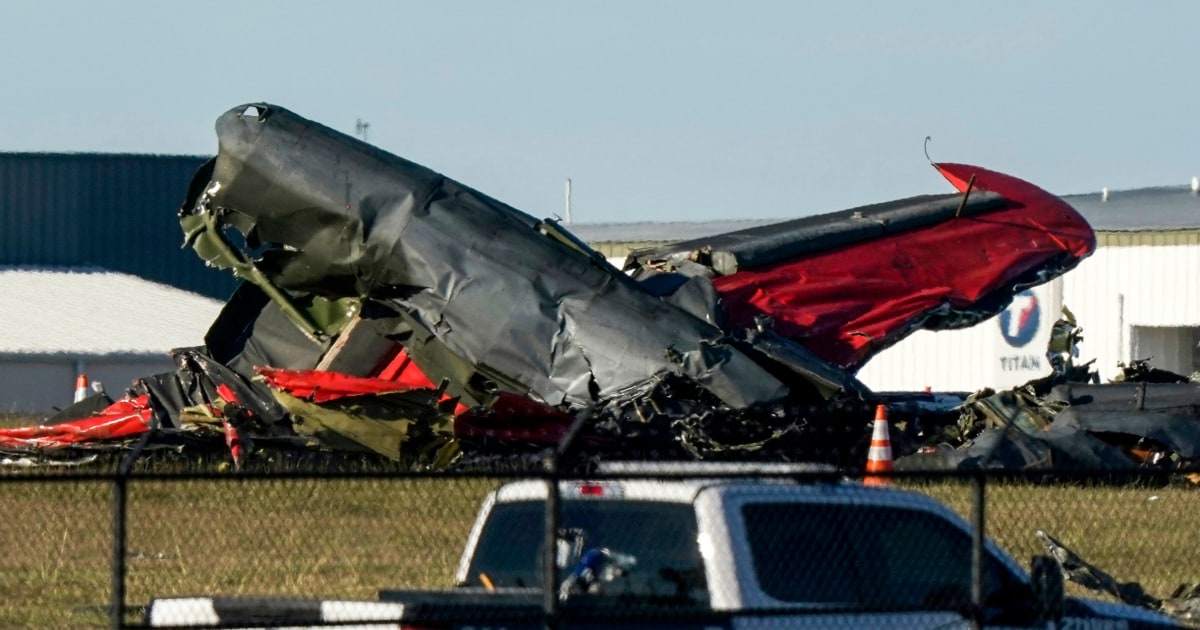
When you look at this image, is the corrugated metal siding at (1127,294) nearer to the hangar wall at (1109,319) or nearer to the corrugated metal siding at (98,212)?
the hangar wall at (1109,319)

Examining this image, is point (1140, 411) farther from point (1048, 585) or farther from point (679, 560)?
point (679, 560)

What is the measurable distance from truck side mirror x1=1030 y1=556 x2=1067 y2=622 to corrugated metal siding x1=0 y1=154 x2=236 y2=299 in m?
43.7

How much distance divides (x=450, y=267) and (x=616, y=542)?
30.5 ft

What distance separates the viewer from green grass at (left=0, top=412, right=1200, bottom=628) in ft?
34.4

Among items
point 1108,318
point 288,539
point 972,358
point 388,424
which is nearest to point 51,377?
point 972,358

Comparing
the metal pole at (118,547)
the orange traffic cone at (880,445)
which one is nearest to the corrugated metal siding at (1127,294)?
the orange traffic cone at (880,445)

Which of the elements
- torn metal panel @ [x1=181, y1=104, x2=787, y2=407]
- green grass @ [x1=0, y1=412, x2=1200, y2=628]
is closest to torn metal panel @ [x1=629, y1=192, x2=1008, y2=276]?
torn metal panel @ [x1=181, y1=104, x2=787, y2=407]

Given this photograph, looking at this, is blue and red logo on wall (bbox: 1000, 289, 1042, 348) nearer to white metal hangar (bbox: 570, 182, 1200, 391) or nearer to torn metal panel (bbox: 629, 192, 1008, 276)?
white metal hangar (bbox: 570, 182, 1200, 391)

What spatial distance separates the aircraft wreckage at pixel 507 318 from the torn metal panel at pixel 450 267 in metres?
0.02

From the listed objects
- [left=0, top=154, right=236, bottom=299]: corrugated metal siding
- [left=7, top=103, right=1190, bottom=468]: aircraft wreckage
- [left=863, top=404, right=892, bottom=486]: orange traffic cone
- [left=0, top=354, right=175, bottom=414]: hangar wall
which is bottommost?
[left=0, top=354, right=175, bottom=414]: hangar wall

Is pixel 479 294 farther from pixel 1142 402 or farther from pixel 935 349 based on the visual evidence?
pixel 935 349

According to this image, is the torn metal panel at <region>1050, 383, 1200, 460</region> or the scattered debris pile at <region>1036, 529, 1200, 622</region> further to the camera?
the torn metal panel at <region>1050, 383, 1200, 460</region>

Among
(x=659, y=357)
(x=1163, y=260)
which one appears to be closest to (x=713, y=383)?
(x=659, y=357)

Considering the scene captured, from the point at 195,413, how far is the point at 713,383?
186 inches
